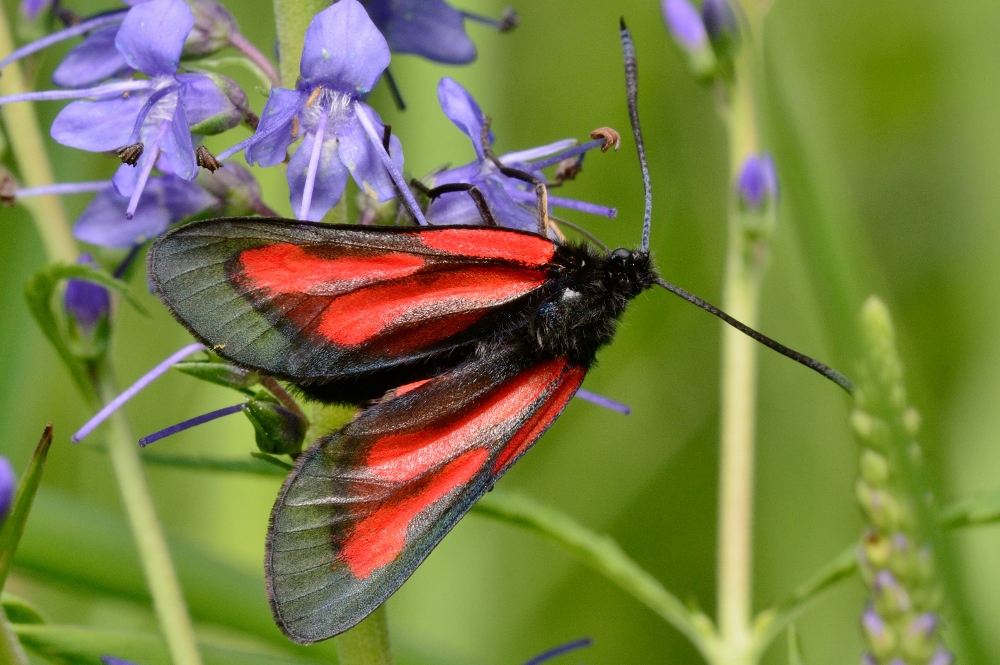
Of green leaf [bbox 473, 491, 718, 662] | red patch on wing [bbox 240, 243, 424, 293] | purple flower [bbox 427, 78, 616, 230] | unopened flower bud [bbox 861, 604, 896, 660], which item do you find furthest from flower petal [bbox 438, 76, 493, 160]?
unopened flower bud [bbox 861, 604, 896, 660]

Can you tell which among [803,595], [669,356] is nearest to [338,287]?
[803,595]

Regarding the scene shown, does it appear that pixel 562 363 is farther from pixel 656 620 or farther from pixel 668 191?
pixel 656 620

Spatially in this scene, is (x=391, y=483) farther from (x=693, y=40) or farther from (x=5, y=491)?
(x=693, y=40)

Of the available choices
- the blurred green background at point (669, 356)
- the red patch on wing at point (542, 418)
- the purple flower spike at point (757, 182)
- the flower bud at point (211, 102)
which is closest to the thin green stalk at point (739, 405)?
the purple flower spike at point (757, 182)

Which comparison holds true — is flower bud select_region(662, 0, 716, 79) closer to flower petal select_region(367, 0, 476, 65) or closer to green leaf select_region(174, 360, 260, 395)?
flower petal select_region(367, 0, 476, 65)

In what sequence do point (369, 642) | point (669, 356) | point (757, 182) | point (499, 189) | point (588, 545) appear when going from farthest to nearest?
point (669, 356), point (757, 182), point (588, 545), point (499, 189), point (369, 642)

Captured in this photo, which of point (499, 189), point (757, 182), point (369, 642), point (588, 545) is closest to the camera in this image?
point (369, 642)

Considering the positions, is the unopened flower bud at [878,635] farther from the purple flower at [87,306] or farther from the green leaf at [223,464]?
the purple flower at [87,306]
